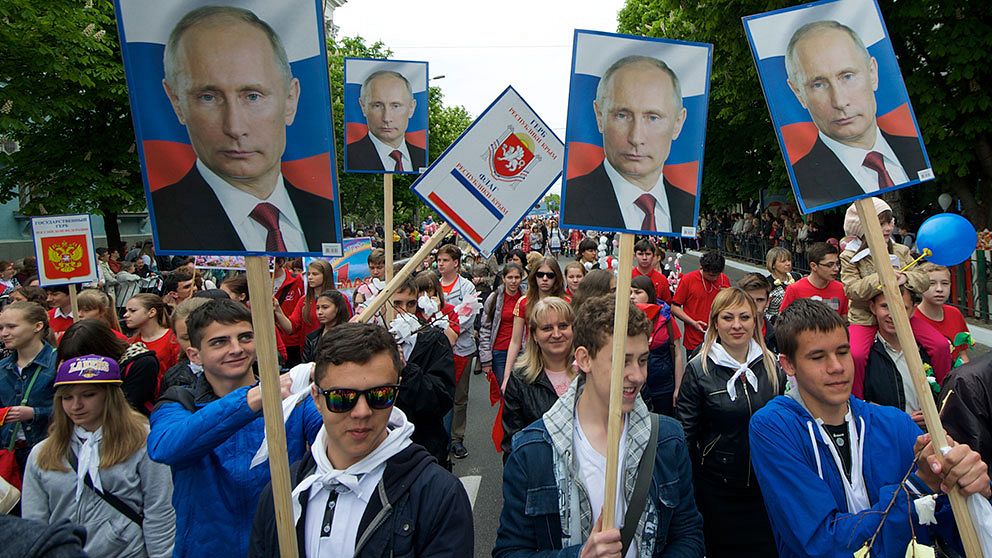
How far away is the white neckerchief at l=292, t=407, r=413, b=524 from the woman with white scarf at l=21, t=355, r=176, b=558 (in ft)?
4.09

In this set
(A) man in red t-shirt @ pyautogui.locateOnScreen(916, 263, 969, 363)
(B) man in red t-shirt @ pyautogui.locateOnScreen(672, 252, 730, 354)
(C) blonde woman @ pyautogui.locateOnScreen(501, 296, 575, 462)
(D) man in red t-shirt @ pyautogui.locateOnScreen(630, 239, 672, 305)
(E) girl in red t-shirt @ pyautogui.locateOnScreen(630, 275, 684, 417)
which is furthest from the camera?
(D) man in red t-shirt @ pyautogui.locateOnScreen(630, 239, 672, 305)

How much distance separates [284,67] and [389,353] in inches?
39.7

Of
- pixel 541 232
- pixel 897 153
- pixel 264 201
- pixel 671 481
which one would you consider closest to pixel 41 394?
pixel 264 201

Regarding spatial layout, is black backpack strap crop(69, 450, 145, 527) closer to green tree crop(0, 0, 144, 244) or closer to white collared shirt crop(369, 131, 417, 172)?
white collared shirt crop(369, 131, 417, 172)

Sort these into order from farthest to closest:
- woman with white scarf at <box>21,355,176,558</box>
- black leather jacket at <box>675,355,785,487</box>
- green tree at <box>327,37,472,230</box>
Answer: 1. green tree at <box>327,37,472,230</box>
2. black leather jacket at <box>675,355,785,487</box>
3. woman with white scarf at <box>21,355,176,558</box>

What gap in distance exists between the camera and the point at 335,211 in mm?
2484

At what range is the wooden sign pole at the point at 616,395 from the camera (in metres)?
2.38

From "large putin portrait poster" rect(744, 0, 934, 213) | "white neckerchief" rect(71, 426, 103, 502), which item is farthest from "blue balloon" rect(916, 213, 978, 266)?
"white neckerchief" rect(71, 426, 103, 502)

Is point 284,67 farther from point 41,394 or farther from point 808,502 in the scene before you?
point 41,394

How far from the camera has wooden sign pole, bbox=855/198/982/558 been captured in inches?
88.7

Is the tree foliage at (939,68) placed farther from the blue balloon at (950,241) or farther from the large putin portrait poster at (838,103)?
the large putin portrait poster at (838,103)

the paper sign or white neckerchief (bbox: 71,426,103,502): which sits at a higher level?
the paper sign

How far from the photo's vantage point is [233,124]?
2363mm

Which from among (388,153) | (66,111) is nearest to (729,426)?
(388,153)
